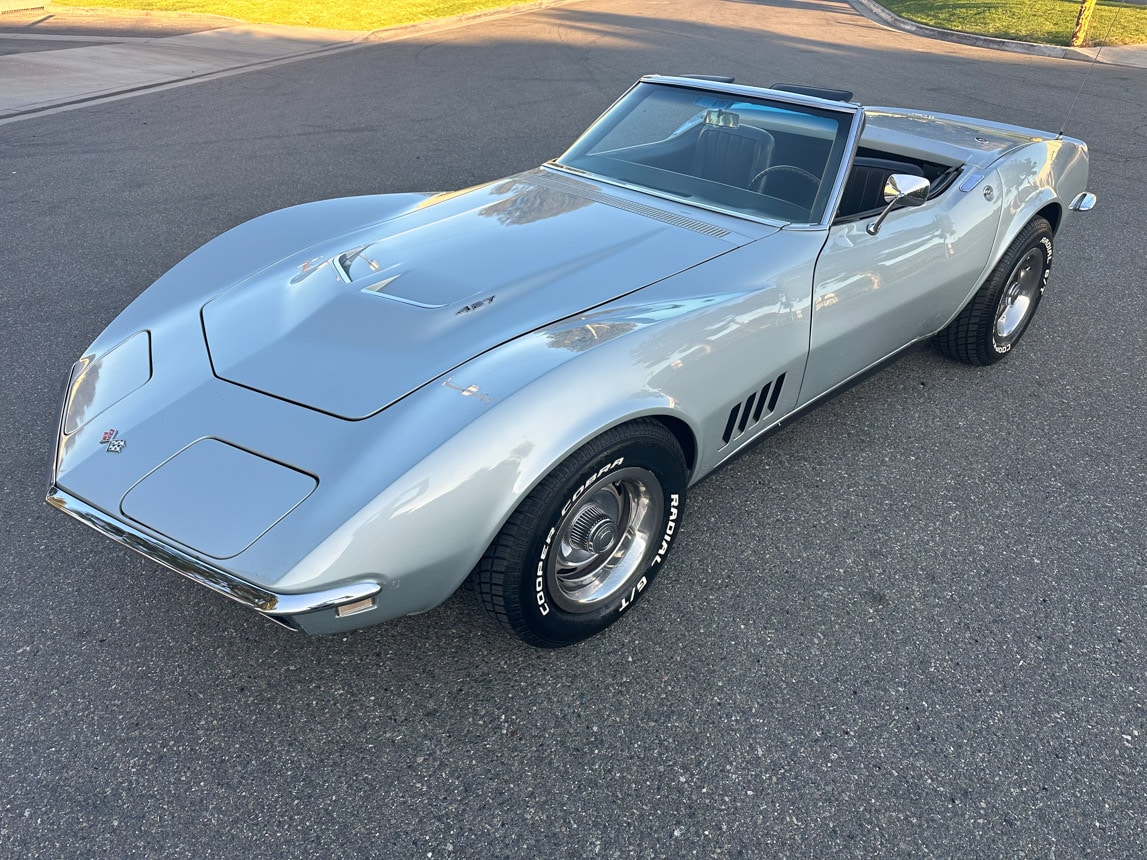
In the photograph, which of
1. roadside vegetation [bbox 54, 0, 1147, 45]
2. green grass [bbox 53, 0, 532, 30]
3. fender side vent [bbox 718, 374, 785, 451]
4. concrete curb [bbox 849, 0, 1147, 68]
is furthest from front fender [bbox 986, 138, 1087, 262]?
green grass [bbox 53, 0, 532, 30]

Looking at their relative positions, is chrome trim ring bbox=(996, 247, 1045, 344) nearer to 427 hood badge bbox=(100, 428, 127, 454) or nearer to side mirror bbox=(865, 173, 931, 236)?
side mirror bbox=(865, 173, 931, 236)

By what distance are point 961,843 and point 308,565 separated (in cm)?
168

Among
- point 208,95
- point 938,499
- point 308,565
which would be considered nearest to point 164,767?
point 308,565

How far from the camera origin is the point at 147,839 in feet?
6.23

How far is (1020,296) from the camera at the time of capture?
13.5 feet

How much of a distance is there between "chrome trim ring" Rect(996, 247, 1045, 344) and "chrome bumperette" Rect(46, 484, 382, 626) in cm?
331

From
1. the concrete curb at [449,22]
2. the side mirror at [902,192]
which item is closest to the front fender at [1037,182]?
the side mirror at [902,192]

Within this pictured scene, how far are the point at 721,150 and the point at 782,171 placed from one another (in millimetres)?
294

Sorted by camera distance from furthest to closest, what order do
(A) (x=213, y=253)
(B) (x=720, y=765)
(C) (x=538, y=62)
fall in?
(C) (x=538, y=62) < (A) (x=213, y=253) < (B) (x=720, y=765)

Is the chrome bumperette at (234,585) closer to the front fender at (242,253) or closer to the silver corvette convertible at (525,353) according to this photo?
the silver corvette convertible at (525,353)

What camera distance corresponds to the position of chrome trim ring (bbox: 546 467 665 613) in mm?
2289

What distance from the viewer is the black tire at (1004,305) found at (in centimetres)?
366

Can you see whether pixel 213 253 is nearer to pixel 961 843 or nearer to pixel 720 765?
pixel 720 765

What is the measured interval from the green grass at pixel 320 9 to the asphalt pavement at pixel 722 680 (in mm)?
12737
